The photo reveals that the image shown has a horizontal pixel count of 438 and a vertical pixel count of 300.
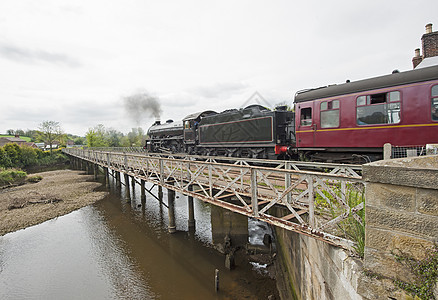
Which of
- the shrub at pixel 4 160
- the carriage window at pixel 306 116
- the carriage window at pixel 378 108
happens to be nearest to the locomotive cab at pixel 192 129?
the carriage window at pixel 306 116

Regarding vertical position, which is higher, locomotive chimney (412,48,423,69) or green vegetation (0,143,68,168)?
locomotive chimney (412,48,423,69)

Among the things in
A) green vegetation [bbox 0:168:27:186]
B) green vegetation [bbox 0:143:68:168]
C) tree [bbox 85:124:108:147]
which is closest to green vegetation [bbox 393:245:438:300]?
green vegetation [bbox 0:168:27:186]

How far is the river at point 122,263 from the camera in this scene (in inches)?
291

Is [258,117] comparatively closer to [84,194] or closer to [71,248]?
[71,248]

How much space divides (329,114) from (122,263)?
9507 mm

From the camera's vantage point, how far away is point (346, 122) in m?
7.20

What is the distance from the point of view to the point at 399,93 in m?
6.16

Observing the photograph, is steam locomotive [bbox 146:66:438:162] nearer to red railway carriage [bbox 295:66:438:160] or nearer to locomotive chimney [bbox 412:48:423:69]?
red railway carriage [bbox 295:66:438:160]

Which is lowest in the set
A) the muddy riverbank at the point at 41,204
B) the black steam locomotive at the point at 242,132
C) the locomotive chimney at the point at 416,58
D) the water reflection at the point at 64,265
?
the water reflection at the point at 64,265

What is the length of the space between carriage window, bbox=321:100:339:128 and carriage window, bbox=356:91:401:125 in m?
0.64

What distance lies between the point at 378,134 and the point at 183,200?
13.0m

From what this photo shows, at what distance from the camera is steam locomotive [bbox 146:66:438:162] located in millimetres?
5867

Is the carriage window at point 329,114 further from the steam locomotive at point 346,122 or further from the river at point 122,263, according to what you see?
the river at point 122,263

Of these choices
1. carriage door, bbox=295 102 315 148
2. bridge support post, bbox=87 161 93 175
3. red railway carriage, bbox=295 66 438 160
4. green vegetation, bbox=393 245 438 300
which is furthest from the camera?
bridge support post, bbox=87 161 93 175
